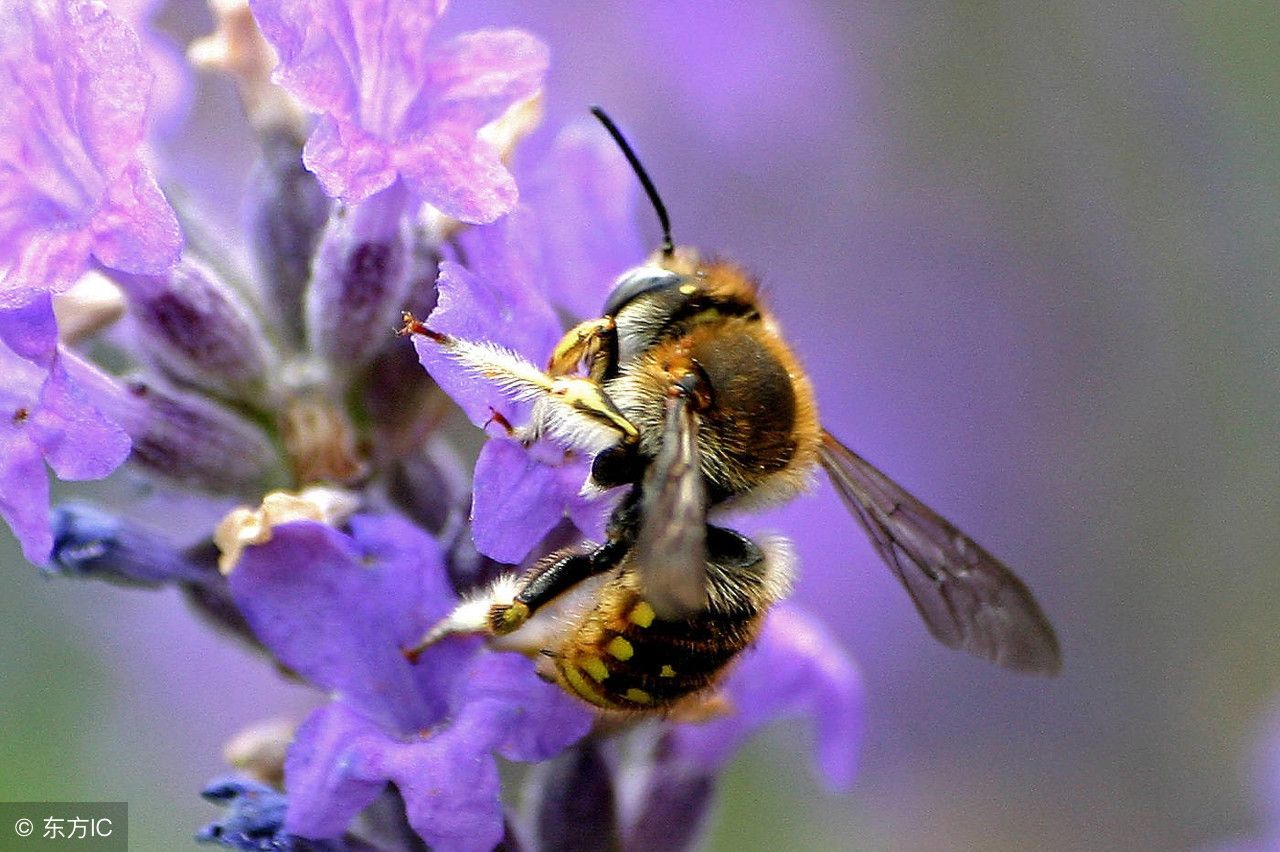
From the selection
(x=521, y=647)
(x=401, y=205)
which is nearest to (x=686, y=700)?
(x=521, y=647)

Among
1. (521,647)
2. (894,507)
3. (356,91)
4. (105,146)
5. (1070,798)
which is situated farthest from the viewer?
Answer: (1070,798)

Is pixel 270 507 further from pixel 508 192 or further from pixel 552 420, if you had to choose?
pixel 508 192

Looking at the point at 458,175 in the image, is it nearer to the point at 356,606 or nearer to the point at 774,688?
the point at 356,606

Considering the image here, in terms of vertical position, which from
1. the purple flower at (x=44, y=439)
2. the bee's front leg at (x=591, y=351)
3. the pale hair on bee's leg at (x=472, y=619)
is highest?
the bee's front leg at (x=591, y=351)

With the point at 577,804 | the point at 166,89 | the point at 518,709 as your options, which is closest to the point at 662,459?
the point at 518,709

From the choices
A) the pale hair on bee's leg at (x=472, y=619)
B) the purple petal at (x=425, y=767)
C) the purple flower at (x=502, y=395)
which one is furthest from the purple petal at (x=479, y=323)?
the purple petal at (x=425, y=767)

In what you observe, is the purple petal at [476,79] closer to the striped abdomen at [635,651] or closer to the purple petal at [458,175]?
the purple petal at [458,175]
